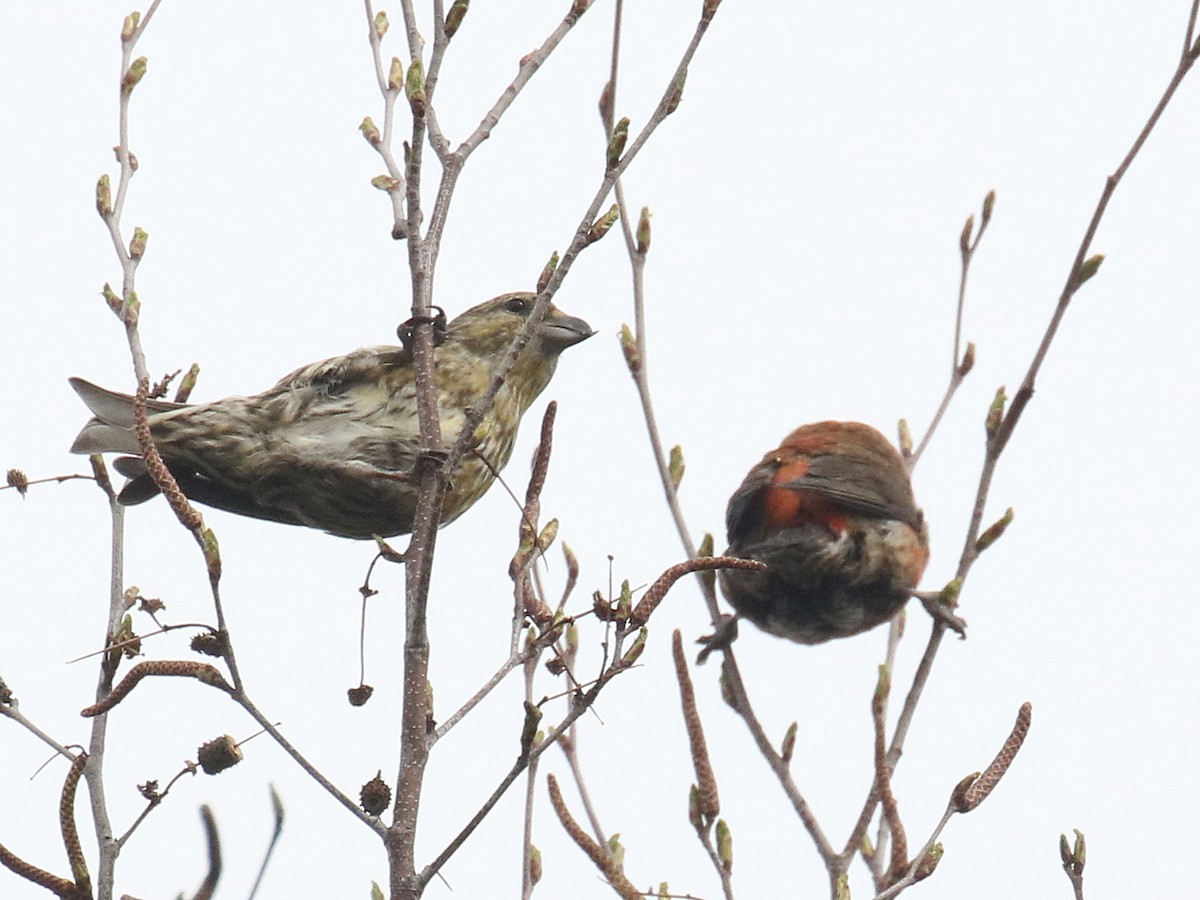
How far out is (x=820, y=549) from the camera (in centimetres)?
595

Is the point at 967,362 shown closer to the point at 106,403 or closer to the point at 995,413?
the point at 995,413

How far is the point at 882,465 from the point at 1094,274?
2.54 metres

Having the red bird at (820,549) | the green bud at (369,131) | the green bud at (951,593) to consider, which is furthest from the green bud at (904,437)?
the green bud at (369,131)

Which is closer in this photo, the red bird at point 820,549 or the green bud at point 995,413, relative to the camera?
the green bud at point 995,413

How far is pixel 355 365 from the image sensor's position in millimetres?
4938

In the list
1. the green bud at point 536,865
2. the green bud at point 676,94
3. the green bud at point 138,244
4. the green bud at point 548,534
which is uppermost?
the green bud at point 138,244

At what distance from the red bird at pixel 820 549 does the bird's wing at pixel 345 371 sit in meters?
1.75

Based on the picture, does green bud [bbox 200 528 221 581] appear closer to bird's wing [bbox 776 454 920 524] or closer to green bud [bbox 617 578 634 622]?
green bud [bbox 617 578 634 622]

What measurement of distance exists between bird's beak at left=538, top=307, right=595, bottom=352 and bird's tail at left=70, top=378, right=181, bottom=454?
160 centimetres

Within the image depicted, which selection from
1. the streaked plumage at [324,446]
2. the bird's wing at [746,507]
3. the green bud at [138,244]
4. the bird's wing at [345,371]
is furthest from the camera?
the bird's wing at [746,507]

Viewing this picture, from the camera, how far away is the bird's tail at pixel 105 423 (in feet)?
14.4

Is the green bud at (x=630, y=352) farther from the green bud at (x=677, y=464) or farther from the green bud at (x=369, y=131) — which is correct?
the green bud at (x=369, y=131)

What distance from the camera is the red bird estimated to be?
5.96 meters

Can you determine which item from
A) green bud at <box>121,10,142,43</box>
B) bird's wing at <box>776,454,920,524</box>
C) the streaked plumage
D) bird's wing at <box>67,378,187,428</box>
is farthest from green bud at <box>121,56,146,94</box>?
bird's wing at <box>776,454,920,524</box>
